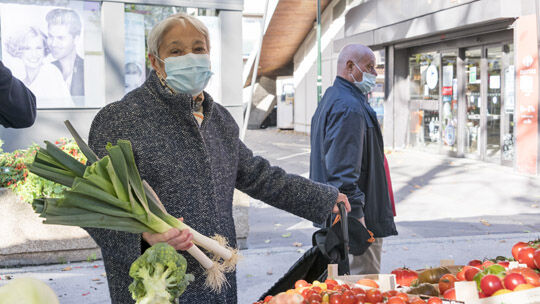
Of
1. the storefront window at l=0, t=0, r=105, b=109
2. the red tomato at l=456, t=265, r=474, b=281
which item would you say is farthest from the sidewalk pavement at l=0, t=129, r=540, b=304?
the storefront window at l=0, t=0, r=105, b=109

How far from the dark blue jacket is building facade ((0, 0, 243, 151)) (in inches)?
191

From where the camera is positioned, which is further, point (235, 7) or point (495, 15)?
point (495, 15)

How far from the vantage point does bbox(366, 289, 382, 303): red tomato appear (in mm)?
2404

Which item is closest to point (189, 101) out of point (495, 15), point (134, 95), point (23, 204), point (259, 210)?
point (134, 95)

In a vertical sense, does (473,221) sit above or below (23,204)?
below

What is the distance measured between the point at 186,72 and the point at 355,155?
62.8 inches

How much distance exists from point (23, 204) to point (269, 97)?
25.0 meters

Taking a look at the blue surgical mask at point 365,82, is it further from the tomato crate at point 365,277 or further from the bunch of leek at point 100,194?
the bunch of leek at point 100,194

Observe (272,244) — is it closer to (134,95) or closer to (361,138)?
(361,138)

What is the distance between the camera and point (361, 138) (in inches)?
154

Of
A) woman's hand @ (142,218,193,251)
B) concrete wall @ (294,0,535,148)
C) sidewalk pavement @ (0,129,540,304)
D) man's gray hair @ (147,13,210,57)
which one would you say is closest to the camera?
woman's hand @ (142,218,193,251)

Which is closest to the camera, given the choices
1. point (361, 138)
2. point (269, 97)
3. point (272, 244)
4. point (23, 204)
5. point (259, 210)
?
point (361, 138)

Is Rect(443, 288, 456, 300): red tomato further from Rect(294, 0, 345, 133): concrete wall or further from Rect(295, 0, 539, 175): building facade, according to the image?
Rect(294, 0, 345, 133): concrete wall

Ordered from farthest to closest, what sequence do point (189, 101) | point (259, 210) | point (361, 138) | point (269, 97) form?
point (269, 97), point (259, 210), point (361, 138), point (189, 101)
